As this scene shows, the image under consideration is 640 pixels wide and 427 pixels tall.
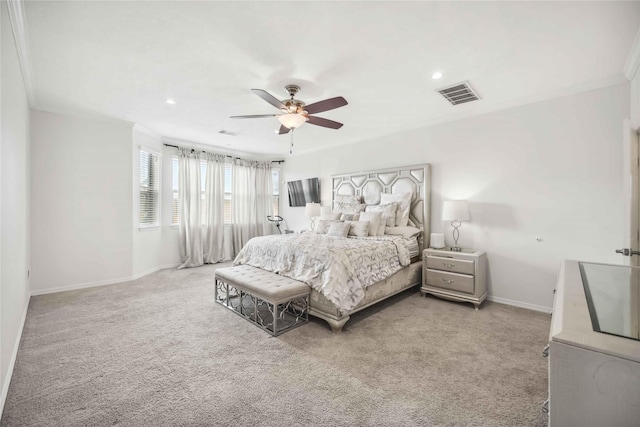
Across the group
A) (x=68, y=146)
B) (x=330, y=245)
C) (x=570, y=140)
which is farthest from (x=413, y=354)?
(x=68, y=146)

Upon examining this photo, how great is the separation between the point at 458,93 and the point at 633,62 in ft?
4.75

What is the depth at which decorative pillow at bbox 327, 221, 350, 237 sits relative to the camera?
4262 mm

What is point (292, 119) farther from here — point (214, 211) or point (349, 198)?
point (214, 211)

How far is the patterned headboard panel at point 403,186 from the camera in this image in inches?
173

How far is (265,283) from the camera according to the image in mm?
3016

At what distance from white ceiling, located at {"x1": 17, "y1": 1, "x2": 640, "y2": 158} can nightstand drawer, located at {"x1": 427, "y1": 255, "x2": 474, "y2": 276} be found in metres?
2.10

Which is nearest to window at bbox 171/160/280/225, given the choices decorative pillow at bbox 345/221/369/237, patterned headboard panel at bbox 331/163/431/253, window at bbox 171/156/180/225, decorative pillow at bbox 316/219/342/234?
window at bbox 171/156/180/225

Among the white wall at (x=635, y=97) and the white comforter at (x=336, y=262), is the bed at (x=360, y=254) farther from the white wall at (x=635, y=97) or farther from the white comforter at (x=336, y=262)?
the white wall at (x=635, y=97)

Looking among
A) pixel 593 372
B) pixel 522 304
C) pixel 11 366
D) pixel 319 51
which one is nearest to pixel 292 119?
pixel 319 51

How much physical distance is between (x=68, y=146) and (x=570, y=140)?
673cm

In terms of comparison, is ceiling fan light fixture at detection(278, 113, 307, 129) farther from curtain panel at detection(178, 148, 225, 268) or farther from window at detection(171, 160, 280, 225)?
window at detection(171, 160, 280, 225)

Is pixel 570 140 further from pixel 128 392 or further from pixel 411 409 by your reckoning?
pixel 128 392

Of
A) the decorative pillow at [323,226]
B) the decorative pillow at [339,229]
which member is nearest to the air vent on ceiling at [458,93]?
the decorative pillow at [339,229]

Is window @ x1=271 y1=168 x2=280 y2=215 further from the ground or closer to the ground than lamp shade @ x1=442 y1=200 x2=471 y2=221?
further from the ground
